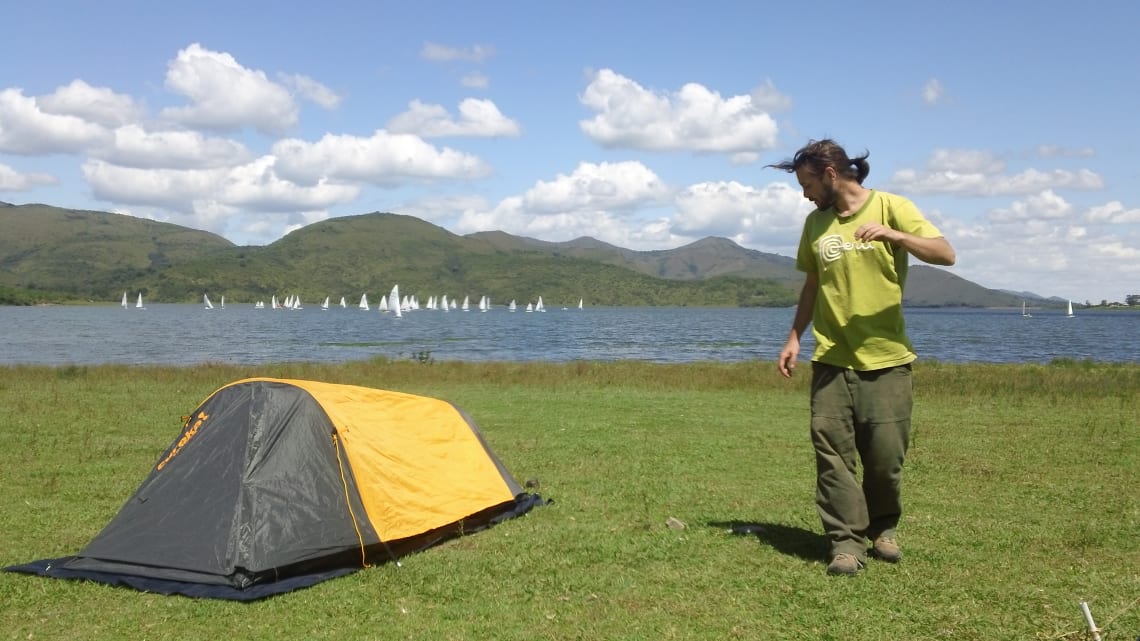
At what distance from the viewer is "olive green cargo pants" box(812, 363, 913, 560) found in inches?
294

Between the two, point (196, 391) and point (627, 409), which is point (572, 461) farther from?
point (196, 391)

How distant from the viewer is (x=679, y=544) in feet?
29.0

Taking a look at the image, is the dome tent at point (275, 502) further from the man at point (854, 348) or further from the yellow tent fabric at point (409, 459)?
the man at point (854, 348)

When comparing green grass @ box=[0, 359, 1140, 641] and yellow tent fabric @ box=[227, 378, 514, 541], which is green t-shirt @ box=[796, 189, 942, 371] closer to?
green grass @ box=[0, 359, 1140, 641]

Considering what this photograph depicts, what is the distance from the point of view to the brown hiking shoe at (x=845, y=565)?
24.6 feet

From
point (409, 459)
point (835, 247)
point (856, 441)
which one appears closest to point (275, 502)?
point (409, 459)

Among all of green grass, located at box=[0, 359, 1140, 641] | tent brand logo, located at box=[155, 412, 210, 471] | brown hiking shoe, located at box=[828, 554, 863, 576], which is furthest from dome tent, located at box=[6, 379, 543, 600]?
brown hiking shoe, located at box=[828, 554, 863, 576]

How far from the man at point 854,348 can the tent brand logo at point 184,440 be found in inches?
235

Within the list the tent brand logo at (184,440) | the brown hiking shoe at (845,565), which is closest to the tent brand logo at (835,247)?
the brown hiking shoe at (845,565)

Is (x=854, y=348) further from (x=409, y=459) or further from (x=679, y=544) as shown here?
(x=409, y=459)

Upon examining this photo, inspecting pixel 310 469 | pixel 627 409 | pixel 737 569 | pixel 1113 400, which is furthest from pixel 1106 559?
pixel 1113 400

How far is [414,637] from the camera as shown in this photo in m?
6.61

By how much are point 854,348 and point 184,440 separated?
255 inches

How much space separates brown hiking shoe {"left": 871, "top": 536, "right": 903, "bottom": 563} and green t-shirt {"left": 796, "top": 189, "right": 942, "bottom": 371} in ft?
5.31
